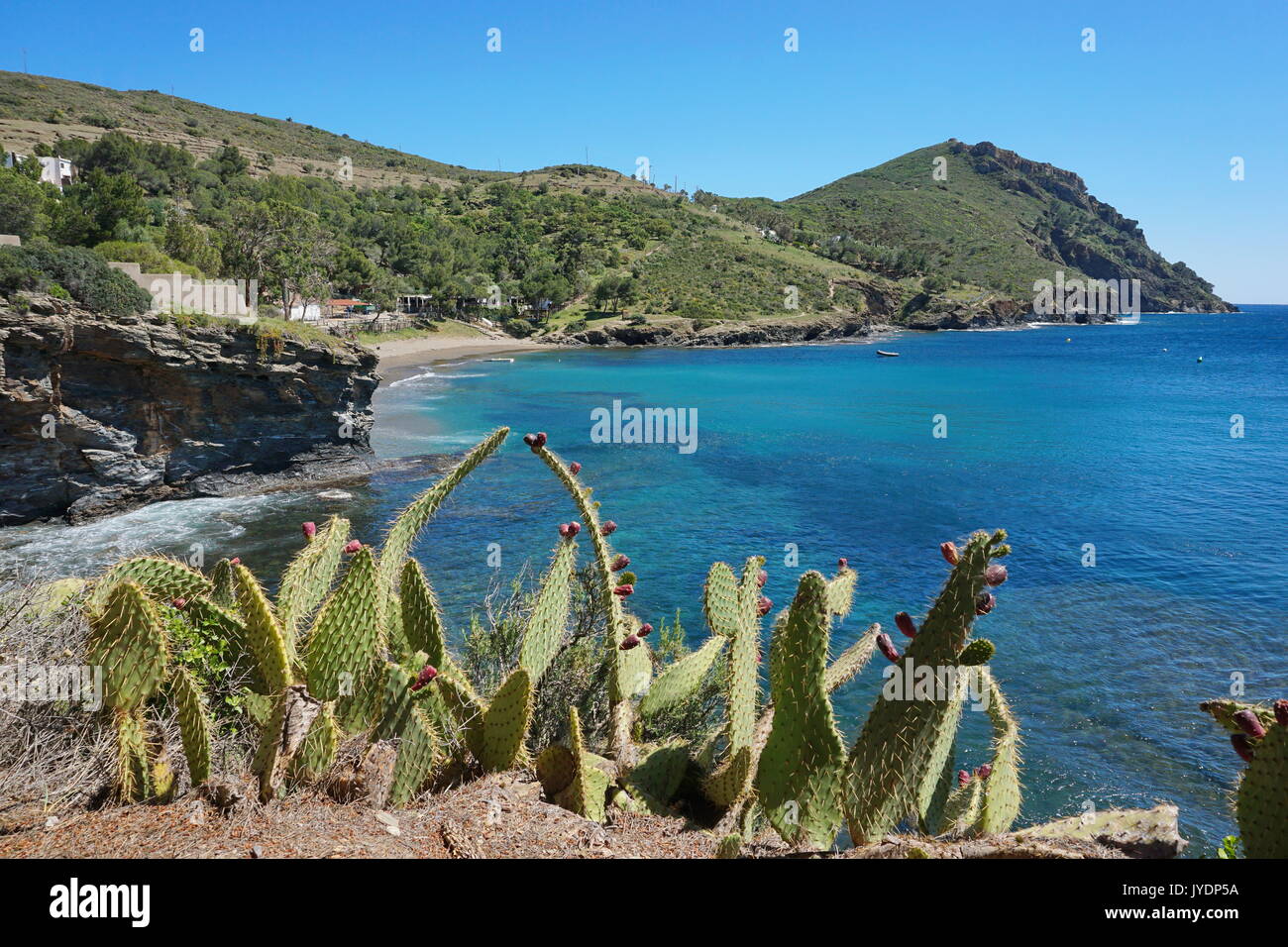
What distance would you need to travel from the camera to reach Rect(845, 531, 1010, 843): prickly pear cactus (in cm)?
384

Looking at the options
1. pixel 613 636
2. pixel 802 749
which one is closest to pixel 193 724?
pixel 613 636

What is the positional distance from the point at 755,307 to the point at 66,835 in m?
95.1

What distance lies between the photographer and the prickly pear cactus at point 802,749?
13.5 ft

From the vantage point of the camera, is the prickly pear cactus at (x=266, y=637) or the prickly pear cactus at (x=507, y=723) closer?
the prickly pear cactus at (x=266, y=637)

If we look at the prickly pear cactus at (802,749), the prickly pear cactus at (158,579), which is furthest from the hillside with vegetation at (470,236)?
the prickly pear cactus at (802,749)

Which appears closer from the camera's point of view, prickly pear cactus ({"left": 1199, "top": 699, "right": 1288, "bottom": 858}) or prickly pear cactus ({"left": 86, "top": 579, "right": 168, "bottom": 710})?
prickly pear cactus ({"left": 1199, "top": 699, "right": 1288, "bottom": 858})

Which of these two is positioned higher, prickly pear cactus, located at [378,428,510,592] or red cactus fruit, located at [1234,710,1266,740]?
prickly pear cactus, located at [378,428,510,592]

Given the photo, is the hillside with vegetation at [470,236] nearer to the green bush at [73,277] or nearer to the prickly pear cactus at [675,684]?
the green bush at [73,277]

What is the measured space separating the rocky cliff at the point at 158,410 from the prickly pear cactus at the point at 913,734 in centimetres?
2230

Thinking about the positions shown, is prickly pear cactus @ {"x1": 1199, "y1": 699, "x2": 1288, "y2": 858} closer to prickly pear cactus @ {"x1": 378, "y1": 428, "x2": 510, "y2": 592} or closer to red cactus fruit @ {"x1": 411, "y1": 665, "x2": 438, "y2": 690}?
red cactus fruit @ {"x1": 411, "y1": 665, "x2": 438, "y2": 690}

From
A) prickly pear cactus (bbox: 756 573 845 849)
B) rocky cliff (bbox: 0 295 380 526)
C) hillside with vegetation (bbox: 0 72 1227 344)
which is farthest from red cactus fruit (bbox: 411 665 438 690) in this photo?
hillside with vegetation (bbox: 0 72 1227 344)

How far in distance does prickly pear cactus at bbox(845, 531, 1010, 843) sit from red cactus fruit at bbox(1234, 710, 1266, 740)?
112 cm
